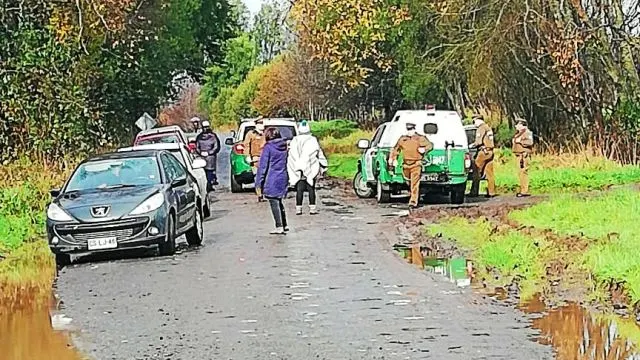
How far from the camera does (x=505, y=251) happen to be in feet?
50.5

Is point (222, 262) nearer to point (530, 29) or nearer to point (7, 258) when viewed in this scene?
point (7, 258)

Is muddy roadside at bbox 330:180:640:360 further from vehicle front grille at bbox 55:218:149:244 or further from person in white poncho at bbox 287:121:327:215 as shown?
vehicle front grille at bbox 55:218:149:244

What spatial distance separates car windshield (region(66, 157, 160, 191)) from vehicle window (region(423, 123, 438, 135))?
8.80m

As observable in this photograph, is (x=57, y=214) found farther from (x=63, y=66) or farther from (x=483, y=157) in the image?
(x=63, y=66)

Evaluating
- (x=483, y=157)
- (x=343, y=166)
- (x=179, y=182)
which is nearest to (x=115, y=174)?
(x=179, y=182)

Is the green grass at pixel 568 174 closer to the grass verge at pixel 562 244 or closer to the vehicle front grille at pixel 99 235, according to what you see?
the grass verge at pixel 562 244

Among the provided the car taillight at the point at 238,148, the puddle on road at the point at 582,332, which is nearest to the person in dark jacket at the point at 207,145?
the car taillight at the point at 238,148

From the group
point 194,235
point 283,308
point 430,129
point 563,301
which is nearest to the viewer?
point 283,308

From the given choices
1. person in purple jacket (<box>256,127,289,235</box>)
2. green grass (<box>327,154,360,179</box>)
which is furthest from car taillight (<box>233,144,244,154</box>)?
person in purple jacket (<box>256,127,289,235</box>)

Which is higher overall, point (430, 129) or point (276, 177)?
point (430, 129)

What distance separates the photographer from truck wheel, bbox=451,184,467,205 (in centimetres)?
2494

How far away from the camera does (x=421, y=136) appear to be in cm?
2395

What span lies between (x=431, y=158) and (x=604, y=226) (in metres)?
7.94

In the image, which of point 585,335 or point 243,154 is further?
point 243,154
